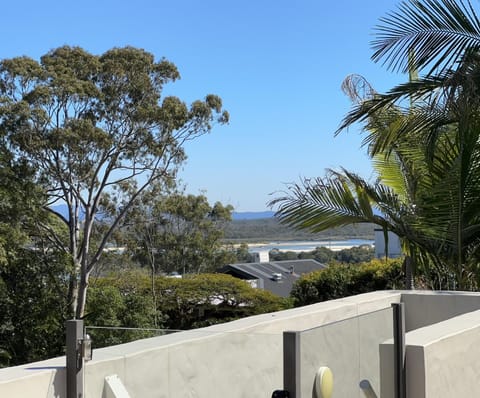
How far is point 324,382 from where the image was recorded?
2.98 m

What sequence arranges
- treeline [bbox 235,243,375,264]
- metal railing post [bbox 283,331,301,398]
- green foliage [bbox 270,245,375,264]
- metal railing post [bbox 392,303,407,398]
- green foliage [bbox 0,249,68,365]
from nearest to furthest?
metal railing post [bbox 283,331,301,398] < metal railing post [bbox 392,303,407,398] < green foliage [bbox 0,249,68,365] < green foliage [bbox 270,245,375,264] < treeline [bbox 235,243,375,264]

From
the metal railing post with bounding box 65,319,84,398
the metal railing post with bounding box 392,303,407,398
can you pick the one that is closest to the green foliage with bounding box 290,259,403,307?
the metal railing post with bounding box 392,303,407,398

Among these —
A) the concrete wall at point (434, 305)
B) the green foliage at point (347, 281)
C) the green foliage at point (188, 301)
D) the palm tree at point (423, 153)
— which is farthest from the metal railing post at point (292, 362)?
the green foliage at point (188, 301)

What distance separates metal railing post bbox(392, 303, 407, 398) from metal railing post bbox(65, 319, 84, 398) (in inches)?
70.9

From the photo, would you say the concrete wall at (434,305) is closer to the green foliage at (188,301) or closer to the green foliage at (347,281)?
the green foliage at (347,281)

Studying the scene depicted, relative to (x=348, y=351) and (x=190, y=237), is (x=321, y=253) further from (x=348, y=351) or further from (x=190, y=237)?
(x=348, y=351)

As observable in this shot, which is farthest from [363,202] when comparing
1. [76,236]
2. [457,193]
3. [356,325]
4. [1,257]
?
[76,236]

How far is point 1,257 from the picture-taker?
13.4 m

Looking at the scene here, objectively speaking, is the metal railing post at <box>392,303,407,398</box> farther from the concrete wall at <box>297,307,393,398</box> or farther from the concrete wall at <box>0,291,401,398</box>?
the concrete wall at <box>0,291,401,398</box>

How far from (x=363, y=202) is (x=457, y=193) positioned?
132cm

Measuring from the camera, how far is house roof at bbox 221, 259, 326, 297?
30797mm

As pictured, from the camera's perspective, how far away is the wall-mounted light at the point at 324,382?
2924mm

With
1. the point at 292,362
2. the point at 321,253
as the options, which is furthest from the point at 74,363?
Answer: the point at 321,253

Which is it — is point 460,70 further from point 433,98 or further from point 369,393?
point 369,393
